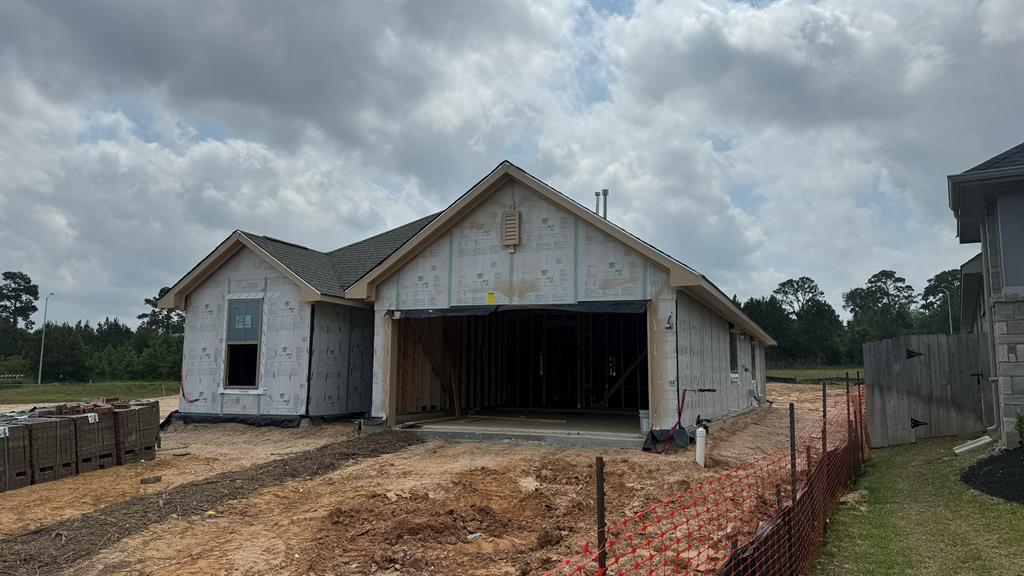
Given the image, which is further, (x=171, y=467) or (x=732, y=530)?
(x=171, y=467)

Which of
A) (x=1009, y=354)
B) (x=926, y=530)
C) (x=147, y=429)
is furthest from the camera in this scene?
(x=147, y=429)

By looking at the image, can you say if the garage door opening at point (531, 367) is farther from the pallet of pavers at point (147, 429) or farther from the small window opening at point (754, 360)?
the pallet of pavers at point (147, 429)

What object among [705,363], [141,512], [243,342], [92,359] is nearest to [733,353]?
[705,363]

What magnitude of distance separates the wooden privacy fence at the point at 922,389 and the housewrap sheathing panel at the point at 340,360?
11237mm

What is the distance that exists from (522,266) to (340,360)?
5480 millimetres

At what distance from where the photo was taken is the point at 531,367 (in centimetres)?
2081

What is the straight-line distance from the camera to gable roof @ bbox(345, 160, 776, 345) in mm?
11633

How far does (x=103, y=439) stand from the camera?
1006 centimetres

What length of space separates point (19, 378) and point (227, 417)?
122 feet

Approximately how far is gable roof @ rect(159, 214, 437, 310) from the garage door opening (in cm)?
235

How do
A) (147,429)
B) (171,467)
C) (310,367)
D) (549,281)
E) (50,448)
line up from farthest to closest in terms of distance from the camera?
(310,367) < (549,281) < (147,429) < (171,467) < (50,448)

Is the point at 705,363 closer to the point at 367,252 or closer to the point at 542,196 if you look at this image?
the point at 542,196

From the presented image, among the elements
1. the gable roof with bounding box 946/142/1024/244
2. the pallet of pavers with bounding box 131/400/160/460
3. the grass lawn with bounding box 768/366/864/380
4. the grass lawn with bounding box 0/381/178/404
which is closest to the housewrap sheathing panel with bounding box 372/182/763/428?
the pallet of pavers with bounding box 131/400/160/460

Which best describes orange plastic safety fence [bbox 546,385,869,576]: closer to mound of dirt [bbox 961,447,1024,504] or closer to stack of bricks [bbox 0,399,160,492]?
mound of dirt [bbox 961,447,1024,504]
